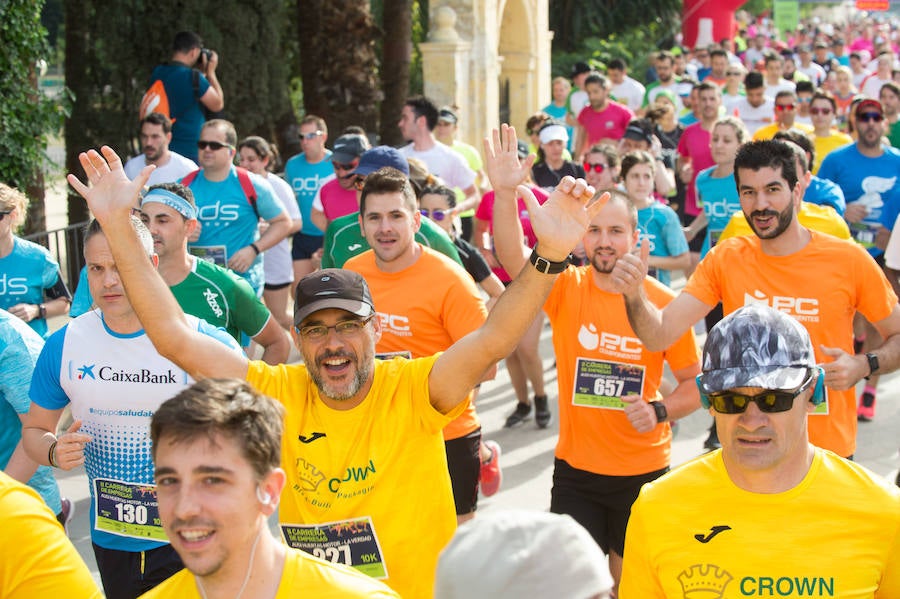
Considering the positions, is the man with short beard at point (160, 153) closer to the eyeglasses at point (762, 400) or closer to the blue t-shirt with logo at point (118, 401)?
the blue t-shirt with logo at point (118, 401)

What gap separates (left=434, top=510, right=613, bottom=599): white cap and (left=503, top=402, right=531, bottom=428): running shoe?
6.46 m

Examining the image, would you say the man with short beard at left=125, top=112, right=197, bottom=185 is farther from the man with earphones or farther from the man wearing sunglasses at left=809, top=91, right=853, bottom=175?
the man with earphones

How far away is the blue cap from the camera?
7145 millimetres

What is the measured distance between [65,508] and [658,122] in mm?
9312

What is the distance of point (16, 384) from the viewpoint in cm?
479

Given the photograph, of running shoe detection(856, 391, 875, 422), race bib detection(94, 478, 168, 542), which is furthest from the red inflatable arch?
race bib detection(94, 478, 168, 542)

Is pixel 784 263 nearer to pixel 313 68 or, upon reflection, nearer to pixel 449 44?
pixel 313 68

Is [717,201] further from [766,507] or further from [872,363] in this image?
[766,507]

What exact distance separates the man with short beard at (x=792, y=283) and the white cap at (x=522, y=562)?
2732mm

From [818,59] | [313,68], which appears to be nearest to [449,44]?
[313,68]

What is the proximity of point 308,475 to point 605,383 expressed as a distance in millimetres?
1829

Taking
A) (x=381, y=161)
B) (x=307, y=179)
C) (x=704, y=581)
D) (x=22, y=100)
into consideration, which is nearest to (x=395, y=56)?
(x=307, y=179)

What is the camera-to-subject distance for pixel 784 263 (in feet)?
16.8

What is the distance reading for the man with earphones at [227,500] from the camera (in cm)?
270
